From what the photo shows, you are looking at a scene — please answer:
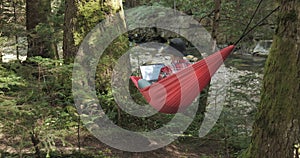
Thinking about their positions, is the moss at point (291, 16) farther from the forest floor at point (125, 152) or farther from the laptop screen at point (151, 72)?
the laptop screen at point (151, 72)

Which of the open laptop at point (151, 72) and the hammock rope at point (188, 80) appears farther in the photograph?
the open laptop at point (151, 72)

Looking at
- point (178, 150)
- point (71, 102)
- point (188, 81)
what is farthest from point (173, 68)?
point (71, 102)

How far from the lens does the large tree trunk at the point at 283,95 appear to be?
169 cm

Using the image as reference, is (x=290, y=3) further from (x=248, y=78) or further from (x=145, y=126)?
(x=145, y=126)

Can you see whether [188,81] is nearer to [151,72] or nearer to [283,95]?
[283,95]

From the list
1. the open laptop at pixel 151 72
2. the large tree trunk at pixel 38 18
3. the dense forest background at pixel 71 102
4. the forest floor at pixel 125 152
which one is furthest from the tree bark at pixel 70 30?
the open laptop at pixel 151 72

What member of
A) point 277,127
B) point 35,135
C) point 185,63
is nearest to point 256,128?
point 277,127

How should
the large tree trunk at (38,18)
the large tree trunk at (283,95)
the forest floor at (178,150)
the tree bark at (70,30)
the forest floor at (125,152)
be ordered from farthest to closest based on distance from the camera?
the large tree trunk at (38,18) → the tree bark at (70,30) → the forest floor at (178,150) → the forest floor at (125,152) → the large tree trunk at (283,95)

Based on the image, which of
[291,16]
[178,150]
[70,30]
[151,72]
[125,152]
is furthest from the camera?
[151,72]

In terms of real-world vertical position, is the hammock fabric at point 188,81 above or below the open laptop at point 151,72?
above

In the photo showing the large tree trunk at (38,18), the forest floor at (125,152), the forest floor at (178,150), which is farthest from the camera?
the large tree trunk at (38,18)

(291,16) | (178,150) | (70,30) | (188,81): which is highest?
(291,16)

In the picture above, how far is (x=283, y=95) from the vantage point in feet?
5.69

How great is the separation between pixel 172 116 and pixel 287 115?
198 cm
